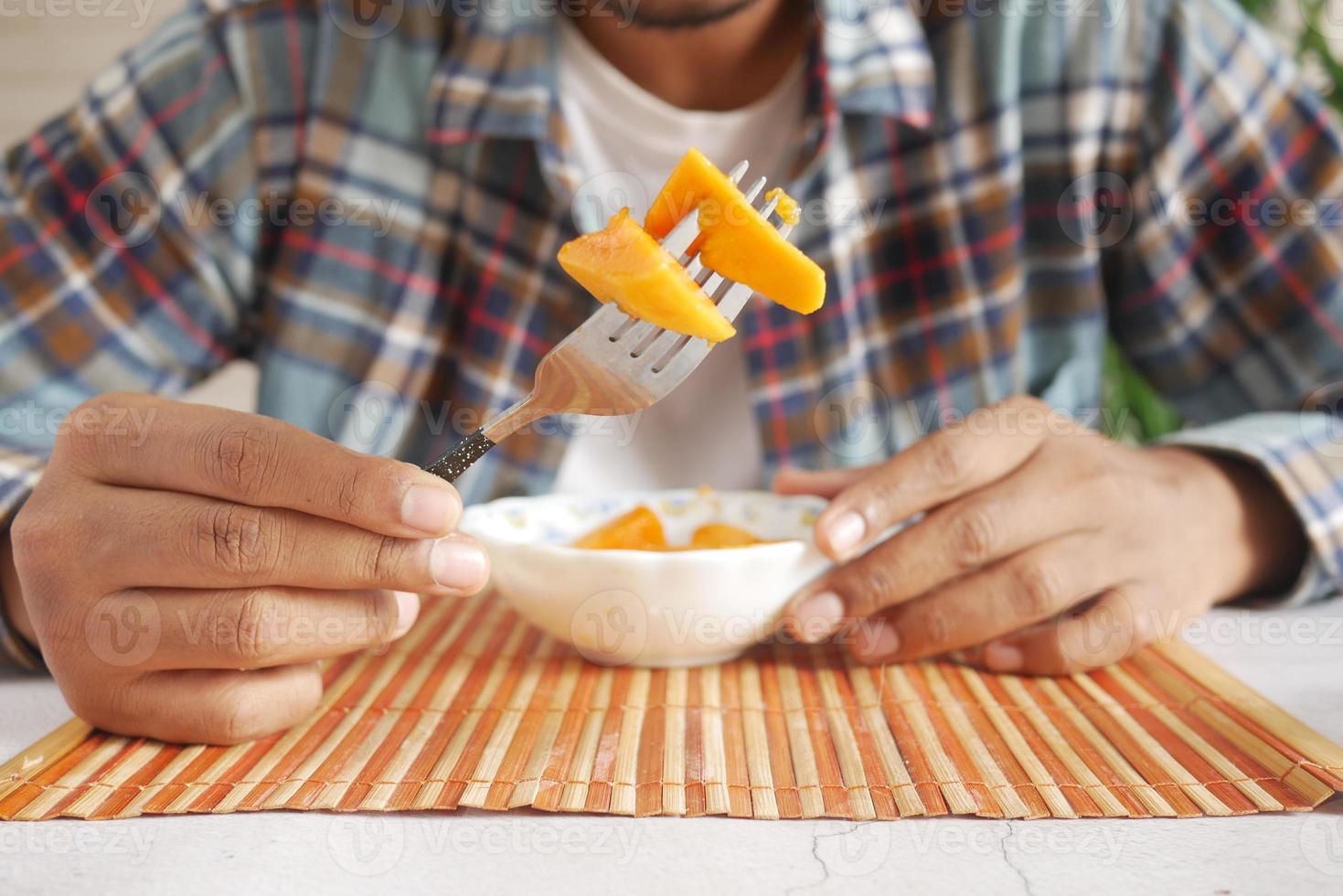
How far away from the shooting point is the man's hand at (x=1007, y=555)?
84 cm

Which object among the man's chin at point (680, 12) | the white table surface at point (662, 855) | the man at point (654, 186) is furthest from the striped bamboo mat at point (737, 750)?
the man's chin at point (680, 12)

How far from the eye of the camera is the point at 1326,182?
136 centimetres

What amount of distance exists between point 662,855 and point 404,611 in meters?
0.27

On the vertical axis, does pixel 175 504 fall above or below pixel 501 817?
above

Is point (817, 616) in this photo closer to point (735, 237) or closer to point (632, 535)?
point (632, 535)

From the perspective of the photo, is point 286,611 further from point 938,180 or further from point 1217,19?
point 1217,19

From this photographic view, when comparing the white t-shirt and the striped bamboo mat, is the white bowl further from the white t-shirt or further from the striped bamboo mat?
the white t-shirt

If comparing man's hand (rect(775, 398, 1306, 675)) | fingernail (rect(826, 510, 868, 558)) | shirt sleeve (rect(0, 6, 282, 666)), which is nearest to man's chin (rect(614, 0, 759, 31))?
shirt sleeve (rect(0, 6, 282, 666))

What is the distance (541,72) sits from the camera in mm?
1338

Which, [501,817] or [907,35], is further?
[907,35]

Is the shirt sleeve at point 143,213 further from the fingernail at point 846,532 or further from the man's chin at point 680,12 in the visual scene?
the fingernail at point 846,532

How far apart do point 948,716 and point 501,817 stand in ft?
1.08

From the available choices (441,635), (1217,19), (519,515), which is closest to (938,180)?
(1217,19)

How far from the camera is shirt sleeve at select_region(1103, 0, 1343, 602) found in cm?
136
